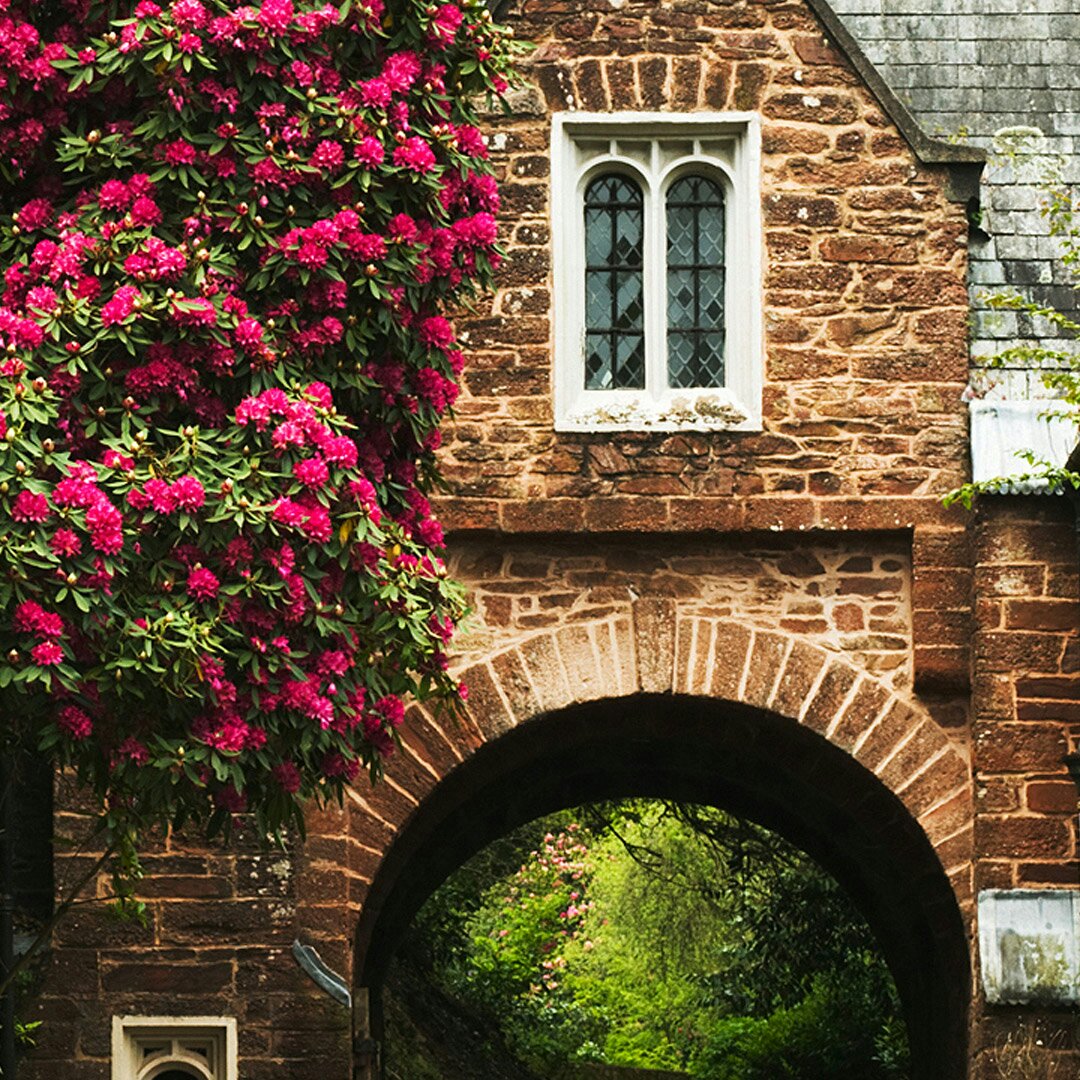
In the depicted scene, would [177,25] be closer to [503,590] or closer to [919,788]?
[503,590]

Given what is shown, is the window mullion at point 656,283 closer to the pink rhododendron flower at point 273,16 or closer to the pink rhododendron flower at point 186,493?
the pink rhododendron flower at point 273,16

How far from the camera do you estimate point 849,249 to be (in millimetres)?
11562

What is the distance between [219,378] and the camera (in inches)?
312

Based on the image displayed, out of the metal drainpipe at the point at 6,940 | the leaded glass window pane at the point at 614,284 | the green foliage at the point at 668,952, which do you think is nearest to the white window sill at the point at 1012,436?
the leaded glass window pane at the point at 614,284

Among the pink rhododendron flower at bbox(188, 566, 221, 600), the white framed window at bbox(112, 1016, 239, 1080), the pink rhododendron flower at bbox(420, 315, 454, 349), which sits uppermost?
the pink rhododendron flower at bbox(420, 315, 454, 349)

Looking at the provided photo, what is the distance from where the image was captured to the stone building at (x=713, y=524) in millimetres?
11008

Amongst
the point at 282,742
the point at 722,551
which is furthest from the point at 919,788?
the point at 282,742

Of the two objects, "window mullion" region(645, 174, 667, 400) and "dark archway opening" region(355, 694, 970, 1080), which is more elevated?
"window mullion" region(645, 174, 667, 400)

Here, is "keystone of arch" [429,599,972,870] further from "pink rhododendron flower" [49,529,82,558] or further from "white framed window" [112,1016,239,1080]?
"pink rhododendron flower" [49,529,82,558]

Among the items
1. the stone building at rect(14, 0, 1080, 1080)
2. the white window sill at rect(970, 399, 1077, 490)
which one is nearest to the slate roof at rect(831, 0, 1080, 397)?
the stone building at rect(14, 0, 1080, 1080)

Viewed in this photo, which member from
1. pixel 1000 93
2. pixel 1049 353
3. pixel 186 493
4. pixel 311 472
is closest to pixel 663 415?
pixel 1049 353

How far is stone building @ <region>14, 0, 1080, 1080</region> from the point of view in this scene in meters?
11.0

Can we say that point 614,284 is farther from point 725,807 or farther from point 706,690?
point 725,807

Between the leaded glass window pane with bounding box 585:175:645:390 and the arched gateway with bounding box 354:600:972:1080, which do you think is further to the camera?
the leaded glass window pane with bounding box 585:175:645:390
